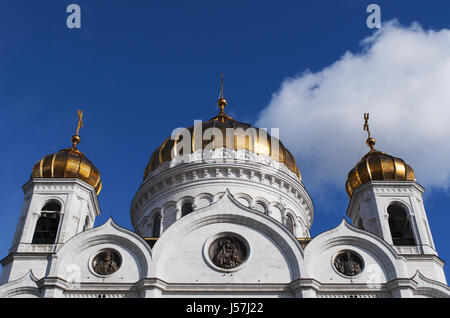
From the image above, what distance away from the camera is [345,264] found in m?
17.4

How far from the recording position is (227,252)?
1738 centimetres

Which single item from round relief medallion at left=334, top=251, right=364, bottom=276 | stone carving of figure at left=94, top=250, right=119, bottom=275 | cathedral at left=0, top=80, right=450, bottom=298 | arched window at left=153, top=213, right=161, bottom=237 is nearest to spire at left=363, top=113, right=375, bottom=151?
cathedral at left=0, top=80, right=450, bottom=298

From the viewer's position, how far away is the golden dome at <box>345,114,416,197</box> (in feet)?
68.6

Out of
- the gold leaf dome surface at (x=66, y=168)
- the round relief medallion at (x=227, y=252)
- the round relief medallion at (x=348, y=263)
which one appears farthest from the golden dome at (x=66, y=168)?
the round relief medallion at (x=348, y=263)

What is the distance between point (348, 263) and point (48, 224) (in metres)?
11.1

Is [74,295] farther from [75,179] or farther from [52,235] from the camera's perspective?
[75,179]

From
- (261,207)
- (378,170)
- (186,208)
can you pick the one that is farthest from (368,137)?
(186,208)

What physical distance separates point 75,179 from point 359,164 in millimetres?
11459

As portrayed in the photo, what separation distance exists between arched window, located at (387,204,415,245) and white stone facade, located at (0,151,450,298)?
57 cm

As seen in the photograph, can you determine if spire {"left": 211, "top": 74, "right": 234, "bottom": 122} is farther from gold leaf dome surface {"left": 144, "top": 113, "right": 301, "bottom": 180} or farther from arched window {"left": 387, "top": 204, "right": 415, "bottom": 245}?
arched window {"left": 387, "top": 204, "right": 415, "bottom": 245}
